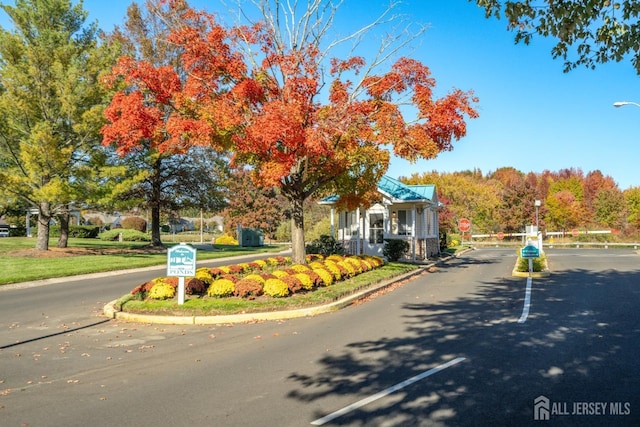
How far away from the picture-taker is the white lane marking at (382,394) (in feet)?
15.8

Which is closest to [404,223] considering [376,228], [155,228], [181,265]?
[376,228]

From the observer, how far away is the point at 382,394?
18.0 feet

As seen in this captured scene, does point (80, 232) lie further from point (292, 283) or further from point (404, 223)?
point (292, 283)

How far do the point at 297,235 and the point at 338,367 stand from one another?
34.0ft

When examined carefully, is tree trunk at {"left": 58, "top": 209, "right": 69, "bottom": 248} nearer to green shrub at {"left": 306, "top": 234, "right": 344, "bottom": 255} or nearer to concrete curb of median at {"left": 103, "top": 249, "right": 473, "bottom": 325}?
green shrub at {"left": 306, "top": 234, "right": 344, "bottom": 255}

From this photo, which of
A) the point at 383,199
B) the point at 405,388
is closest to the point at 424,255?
the point at 383,199

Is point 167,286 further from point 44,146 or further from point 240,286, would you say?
point 44,146

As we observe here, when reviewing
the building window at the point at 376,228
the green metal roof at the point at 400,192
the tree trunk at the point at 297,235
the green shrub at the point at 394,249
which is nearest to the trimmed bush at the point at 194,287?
the tree trunk at the point at 297,235

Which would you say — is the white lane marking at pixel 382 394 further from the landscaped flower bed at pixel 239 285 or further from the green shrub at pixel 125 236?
the green shrub at pixel 125 236

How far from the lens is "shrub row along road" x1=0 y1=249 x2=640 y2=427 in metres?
4.99

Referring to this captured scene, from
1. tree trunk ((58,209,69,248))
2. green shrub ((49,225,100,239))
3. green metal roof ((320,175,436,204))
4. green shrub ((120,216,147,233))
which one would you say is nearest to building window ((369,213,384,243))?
green metal roof ((320,175,436,204))

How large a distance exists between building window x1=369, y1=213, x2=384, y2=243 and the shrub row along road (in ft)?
48.3

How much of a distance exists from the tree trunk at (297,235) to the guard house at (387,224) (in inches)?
340

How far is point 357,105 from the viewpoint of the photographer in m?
15.8
